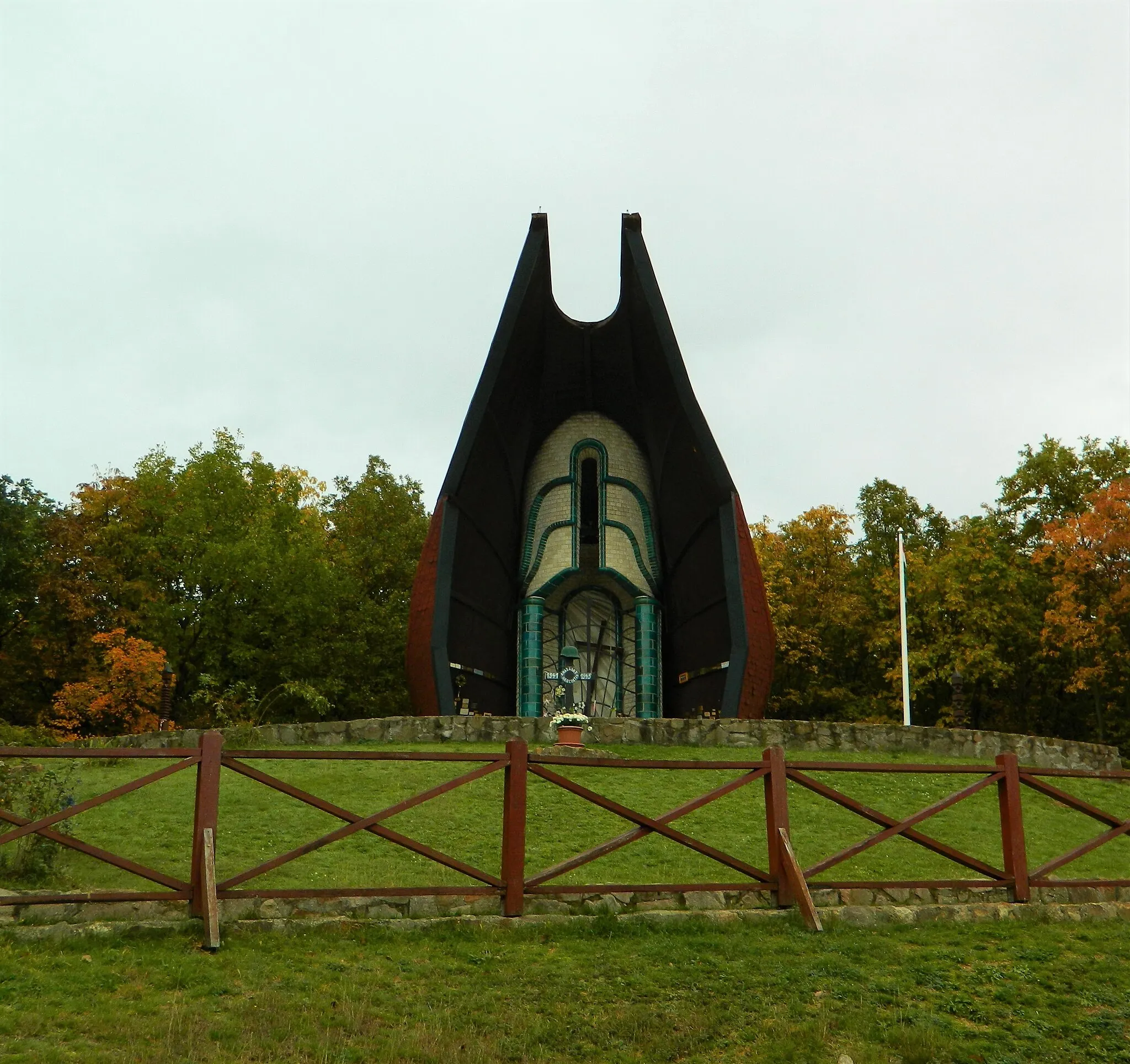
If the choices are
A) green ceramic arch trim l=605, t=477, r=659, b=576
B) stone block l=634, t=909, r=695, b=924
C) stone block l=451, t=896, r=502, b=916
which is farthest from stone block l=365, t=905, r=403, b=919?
green ceramic arch trim l=605, t=477, r=659, b=576

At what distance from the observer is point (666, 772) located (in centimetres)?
1330

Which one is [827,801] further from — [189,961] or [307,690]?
[307,690]

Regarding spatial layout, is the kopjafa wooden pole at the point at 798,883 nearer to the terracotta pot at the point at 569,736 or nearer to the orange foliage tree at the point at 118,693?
the terracotta pot at the point at 569,736

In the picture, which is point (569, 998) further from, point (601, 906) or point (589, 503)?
point (589, 503)

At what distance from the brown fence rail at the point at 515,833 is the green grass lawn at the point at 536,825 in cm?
146

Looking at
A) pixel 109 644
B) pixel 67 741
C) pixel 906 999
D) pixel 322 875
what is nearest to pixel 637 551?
pixel 67 741

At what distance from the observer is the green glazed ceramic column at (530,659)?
21.1 meters

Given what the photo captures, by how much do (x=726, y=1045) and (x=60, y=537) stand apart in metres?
25.3

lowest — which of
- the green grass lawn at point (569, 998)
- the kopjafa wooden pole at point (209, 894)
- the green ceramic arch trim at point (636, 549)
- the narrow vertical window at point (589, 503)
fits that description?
the green grass lawn at point (569, 998)

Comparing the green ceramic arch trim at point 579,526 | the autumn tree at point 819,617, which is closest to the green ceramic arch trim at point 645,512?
the green ceramic arch trim at point 579,526

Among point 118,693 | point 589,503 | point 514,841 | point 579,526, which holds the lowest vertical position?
point 514,841

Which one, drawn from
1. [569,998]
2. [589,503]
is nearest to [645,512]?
[589,503]

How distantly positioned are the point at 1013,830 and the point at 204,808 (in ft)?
18.3

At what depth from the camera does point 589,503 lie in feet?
73.9
